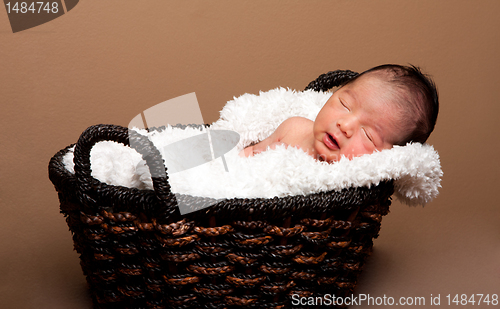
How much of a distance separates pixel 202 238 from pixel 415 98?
62cm

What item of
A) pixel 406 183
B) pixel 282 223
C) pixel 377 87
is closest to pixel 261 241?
pixel 282 223

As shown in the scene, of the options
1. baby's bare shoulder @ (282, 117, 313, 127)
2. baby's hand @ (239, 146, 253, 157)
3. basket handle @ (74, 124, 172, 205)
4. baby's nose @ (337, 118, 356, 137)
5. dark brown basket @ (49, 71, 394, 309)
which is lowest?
dark brown basket @ (49, 71, 394, 309)

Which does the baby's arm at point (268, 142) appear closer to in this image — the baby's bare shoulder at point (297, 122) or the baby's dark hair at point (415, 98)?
the baby's bare shoulder at point (297, 122)

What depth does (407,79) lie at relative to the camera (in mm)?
1067

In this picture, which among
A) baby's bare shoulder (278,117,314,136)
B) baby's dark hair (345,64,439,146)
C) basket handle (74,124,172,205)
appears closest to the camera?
basket handle (74,124,172,205)

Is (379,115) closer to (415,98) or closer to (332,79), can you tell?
(415,98)

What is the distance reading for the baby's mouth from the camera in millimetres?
1085

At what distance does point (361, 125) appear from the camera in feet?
3.52

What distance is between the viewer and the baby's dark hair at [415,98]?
1.05m

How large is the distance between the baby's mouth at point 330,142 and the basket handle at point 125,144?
0.48 meters

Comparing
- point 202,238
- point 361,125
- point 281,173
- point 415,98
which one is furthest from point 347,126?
point 202,238

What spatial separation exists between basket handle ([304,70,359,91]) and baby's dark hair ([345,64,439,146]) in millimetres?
226

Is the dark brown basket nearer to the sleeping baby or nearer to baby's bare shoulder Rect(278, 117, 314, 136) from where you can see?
the sleeping baby

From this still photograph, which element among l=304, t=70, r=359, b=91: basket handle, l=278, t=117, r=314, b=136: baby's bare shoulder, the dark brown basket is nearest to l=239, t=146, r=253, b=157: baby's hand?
l=278, t=117, r=314, b=136: baby's bare shoulder
